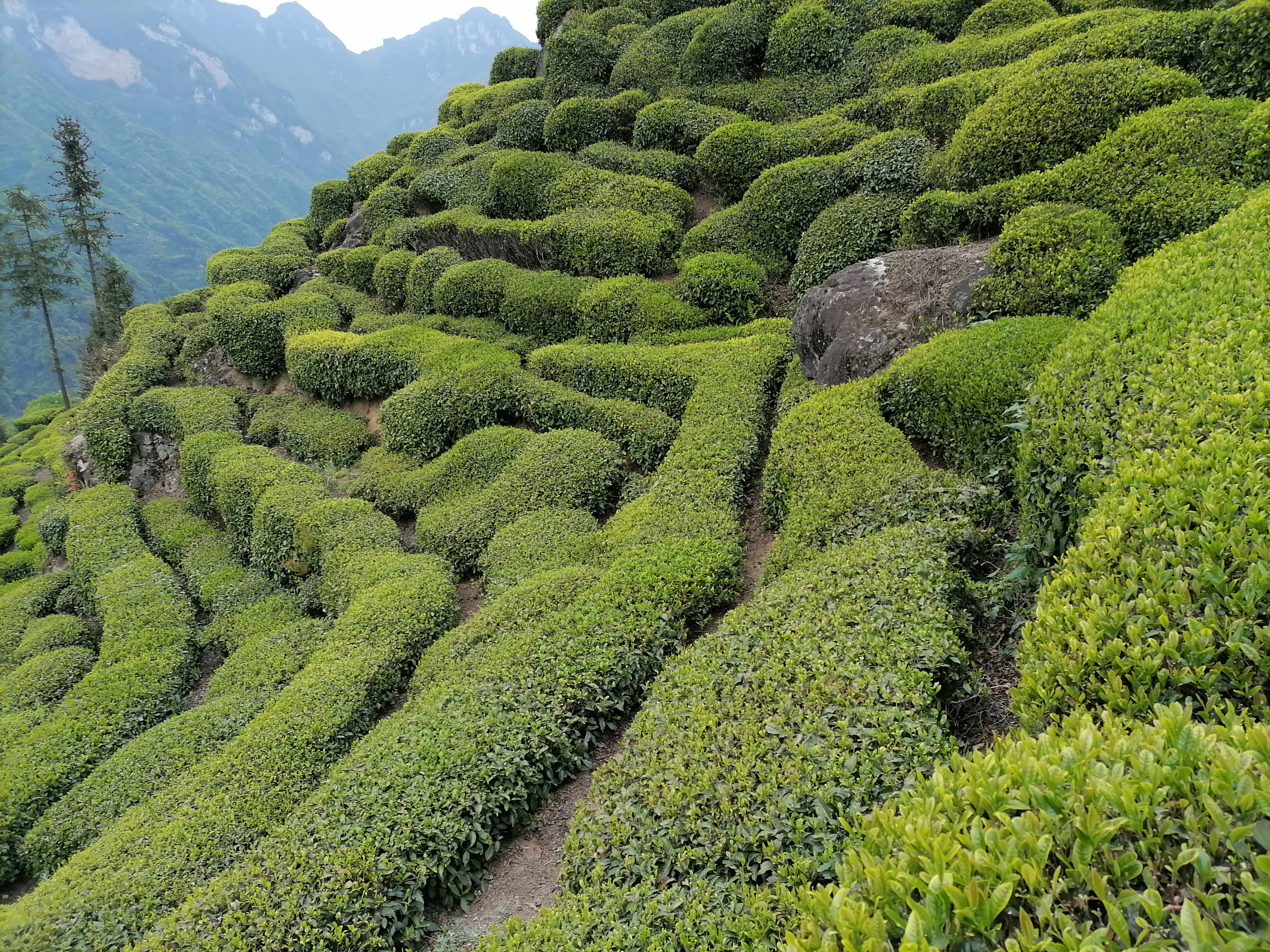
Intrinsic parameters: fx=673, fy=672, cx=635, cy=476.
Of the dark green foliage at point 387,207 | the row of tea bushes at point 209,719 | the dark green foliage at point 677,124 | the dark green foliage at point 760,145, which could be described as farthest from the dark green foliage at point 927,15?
the row of tea bushes at point 209,719

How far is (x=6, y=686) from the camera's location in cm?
1279

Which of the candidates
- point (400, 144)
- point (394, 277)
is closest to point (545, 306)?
point (394, 277)

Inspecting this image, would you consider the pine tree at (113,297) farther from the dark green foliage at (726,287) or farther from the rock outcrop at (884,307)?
the rock outcrop at (884,307)

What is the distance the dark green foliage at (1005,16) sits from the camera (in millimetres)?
14570

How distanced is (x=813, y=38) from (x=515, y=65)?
14.4 metres

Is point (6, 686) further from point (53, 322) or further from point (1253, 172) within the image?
point (53, 322)

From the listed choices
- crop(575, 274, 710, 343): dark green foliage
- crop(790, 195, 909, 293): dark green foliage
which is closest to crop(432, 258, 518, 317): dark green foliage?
crop(575, 274, 710, 343): dark green foliage

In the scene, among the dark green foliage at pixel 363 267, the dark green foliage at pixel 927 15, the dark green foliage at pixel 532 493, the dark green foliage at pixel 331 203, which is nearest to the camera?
the dark green foliage at pixel 532 493

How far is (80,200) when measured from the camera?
32844 millimetres

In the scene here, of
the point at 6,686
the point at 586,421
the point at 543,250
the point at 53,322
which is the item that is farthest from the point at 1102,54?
the point at 53,322

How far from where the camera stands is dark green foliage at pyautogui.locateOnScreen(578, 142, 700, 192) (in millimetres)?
17469

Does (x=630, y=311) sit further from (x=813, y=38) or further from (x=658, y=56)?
(x=658, y=56)

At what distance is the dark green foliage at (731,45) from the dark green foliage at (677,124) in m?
1.31

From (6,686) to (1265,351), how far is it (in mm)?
18755
